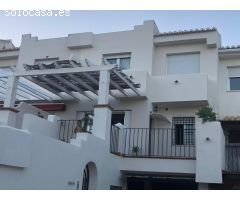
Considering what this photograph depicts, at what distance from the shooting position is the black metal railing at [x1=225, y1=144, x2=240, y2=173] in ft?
45.1

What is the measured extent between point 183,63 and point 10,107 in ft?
26.0

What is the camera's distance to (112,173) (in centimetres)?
1230

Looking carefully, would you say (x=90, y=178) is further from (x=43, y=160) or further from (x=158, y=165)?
(x=43, y=160)

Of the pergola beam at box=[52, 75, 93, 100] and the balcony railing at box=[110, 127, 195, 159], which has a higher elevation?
the pergola beam at box=[52, 75, 93, 100]

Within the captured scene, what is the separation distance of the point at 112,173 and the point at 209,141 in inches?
135

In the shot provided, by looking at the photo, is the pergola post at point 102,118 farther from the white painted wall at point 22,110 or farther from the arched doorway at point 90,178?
the white painted wall at point 22,110

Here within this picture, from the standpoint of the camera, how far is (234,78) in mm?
16297

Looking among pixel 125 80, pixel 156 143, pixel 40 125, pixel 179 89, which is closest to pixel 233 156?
pixel 156 143

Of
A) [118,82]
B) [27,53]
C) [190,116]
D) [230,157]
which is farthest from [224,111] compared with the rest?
[27,53]

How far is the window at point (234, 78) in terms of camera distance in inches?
636

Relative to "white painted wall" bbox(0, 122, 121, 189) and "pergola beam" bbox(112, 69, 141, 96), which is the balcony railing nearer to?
"pergola beam" bbox(112, 69, 141, 96)

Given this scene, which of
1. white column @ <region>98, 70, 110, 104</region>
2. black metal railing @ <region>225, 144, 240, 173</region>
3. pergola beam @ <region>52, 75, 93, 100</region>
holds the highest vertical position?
pergola beam @ <region>52, 75, 93, 100</region>

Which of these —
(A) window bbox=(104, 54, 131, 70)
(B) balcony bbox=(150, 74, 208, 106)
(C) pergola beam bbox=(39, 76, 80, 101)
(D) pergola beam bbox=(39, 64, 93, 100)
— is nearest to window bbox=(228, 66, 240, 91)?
(B) balcony bbox=(150, 74, 208, 106)

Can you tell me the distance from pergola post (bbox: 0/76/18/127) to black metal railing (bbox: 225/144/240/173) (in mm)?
8126
